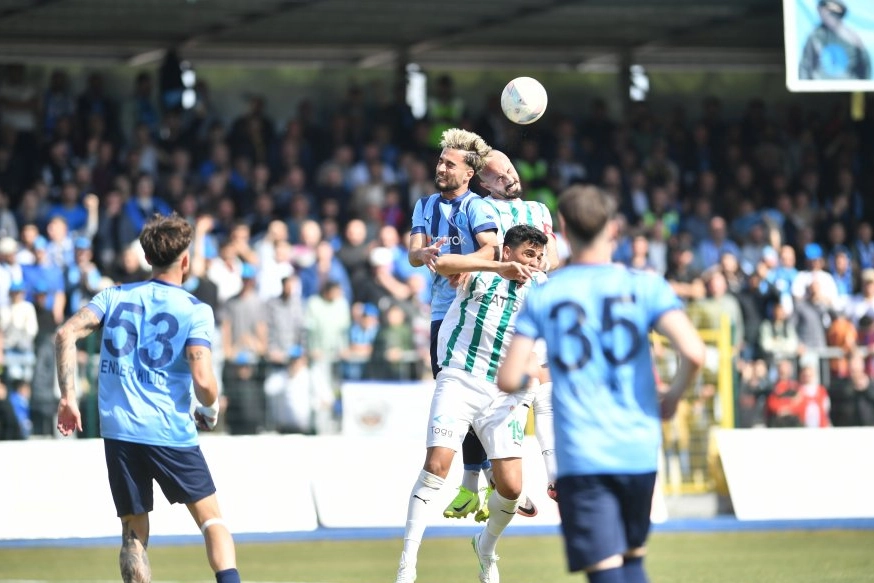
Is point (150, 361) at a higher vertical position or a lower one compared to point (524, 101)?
lower

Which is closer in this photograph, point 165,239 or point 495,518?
point 165,239

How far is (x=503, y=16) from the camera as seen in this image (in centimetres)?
2423

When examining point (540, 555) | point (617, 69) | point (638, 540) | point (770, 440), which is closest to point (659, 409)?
point (638, 540)

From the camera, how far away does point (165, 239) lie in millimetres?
7902

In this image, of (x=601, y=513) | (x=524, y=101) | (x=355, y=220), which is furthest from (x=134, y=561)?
(x=355, y=220)

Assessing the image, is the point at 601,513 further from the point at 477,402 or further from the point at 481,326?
the point at 481,326

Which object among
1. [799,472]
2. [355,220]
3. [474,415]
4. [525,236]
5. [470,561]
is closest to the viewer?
[525,236]

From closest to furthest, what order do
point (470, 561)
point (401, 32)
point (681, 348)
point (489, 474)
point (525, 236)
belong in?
point (681, 348)
point (525, 236)
point (489, 474)
point (470, 561)
point (401, 32)

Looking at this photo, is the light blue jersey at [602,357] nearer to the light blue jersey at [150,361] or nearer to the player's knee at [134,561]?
the light blue jersey at [150,361]

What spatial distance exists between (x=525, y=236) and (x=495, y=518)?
1.88m

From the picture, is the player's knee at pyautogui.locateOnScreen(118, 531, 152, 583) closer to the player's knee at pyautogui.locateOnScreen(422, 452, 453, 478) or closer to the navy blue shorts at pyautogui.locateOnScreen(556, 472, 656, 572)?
the player's knee at pyautogui.locateOnScreen(422, 452, 453, 478)

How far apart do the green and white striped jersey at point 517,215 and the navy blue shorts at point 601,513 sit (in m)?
3.39

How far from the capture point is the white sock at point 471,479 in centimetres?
989

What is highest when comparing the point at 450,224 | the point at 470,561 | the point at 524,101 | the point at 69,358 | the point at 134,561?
the point at 524,101
